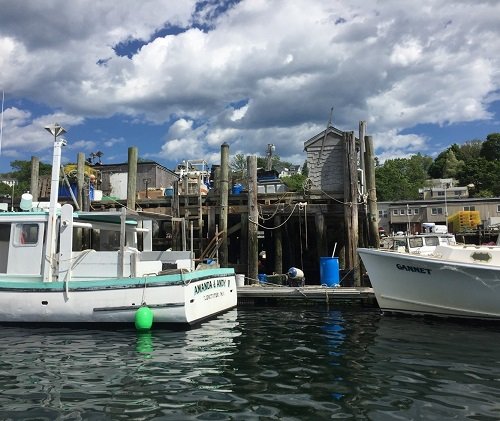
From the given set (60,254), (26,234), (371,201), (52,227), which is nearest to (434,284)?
(371,201)

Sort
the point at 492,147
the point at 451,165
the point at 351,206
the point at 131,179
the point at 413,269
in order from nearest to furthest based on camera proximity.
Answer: the point at 413,269
the point at 351,206
the point at 131,179
the point at 492,147
the point at 451,165

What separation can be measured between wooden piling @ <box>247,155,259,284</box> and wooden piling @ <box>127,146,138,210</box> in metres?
4.29

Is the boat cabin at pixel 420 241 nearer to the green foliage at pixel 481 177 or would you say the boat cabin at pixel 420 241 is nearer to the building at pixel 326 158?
the building at pixel 326 158

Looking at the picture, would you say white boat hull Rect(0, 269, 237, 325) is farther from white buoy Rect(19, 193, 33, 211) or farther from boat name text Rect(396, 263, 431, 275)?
boat name text Rect(396, 263, 431, 275)

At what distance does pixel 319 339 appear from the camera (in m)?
9.33

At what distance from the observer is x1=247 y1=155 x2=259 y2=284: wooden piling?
15.9m

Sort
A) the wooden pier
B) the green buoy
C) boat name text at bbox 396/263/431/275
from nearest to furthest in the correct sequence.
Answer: the green buoy, boat name text at bbox 396/263/431/275, the wooden pier

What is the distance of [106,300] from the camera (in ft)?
33.2

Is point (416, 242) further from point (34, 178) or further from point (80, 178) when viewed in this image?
point (34, 178)

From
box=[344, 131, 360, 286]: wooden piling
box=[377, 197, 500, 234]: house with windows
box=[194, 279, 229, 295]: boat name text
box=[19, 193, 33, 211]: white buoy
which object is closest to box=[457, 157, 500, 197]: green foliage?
box=[377, 197, 500, 234]: house with windows

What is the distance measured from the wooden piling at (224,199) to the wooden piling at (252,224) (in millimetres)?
901

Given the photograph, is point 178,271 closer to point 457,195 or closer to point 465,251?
point 465,251

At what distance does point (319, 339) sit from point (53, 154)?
7.39 meters

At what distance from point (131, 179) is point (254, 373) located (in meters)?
11.9
